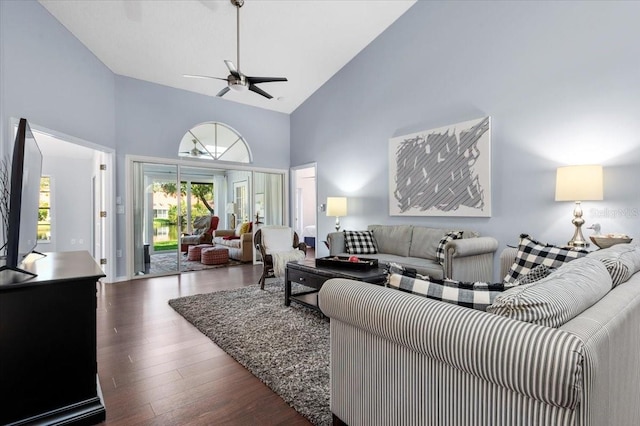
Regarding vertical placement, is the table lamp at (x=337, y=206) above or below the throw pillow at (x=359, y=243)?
above

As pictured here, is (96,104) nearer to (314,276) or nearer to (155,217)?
(155,217)

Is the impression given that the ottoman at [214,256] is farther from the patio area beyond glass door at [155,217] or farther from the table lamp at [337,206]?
the table lamp at [337,206]

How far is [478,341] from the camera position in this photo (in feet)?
3.13

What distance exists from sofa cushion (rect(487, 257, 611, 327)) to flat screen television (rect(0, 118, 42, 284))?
2.12 meters

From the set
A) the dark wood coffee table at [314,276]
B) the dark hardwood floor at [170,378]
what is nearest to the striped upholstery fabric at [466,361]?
the dark hardwood floor at [170,378]

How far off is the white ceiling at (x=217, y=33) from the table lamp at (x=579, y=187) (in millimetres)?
3246

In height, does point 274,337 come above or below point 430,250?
below

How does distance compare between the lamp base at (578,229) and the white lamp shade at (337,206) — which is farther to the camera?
the white lamp shade at (337,206)

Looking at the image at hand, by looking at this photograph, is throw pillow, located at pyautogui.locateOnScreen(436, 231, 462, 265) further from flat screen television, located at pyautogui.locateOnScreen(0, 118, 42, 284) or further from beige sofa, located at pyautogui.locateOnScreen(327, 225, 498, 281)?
flat screen television, located at pyautogui.locateOnScreen(0, 118, 42, 284)

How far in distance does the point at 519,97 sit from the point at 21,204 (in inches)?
177

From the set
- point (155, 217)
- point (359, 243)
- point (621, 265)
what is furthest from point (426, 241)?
point (155, 217)

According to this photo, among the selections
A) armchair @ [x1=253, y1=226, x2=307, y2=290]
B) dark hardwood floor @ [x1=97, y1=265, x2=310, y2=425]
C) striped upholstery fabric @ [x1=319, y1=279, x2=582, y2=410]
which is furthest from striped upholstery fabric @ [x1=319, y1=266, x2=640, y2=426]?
armchair @ [x1=253, y1=226, x2=307, y2=290]

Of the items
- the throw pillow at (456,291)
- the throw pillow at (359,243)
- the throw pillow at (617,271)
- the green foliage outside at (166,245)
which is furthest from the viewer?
the green foliage outside at (166,245)

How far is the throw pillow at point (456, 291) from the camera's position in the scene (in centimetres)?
121
